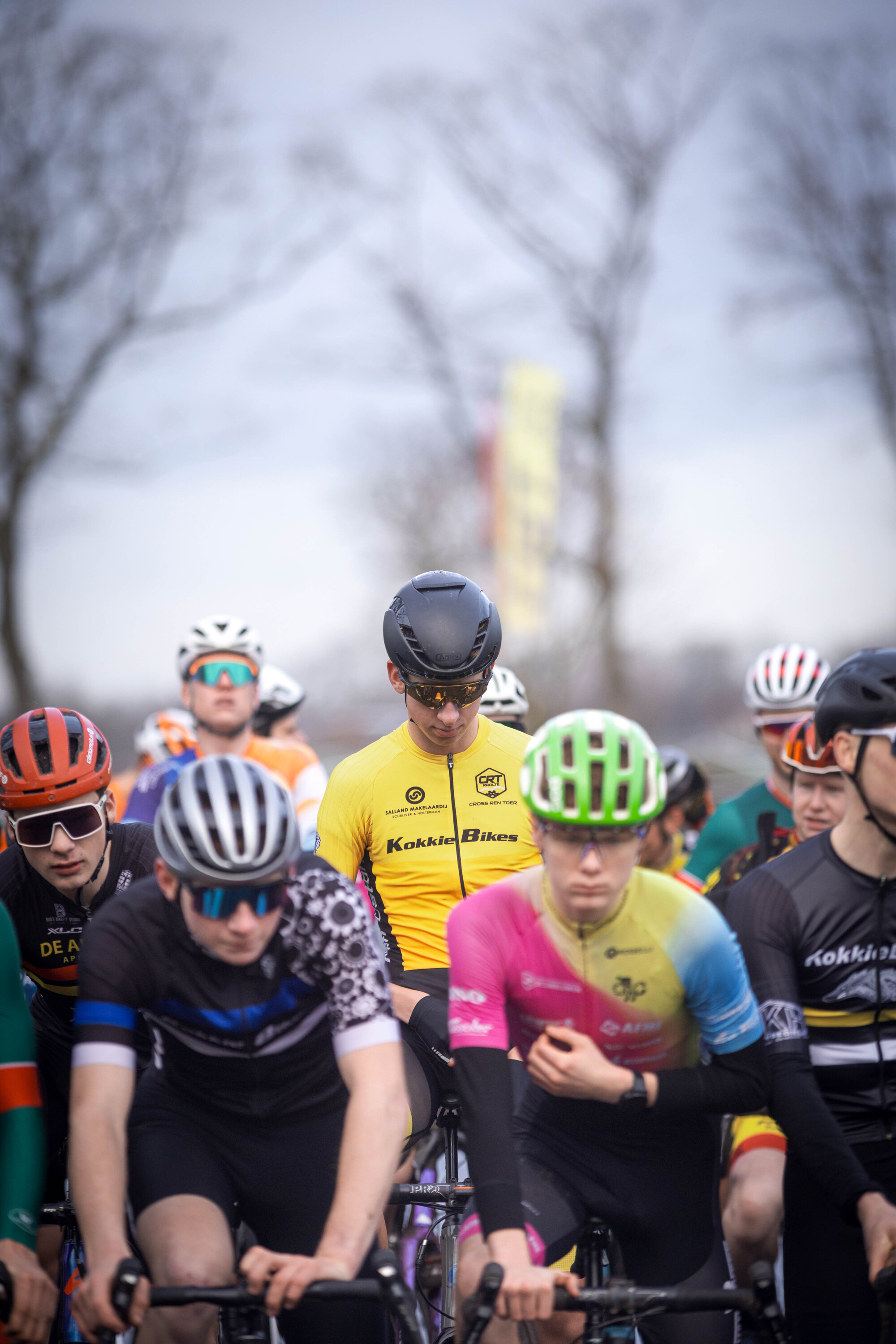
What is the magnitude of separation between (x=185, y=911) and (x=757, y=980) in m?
1.82

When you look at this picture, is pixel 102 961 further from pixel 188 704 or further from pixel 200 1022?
pixel 188 704

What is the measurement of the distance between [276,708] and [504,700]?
99.4 inches

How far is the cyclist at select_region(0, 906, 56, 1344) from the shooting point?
301cm

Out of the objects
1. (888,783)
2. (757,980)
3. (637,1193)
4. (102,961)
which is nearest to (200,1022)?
(102,961)

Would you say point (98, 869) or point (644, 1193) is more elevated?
point (98, 869)

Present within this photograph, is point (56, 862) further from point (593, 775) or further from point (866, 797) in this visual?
point (866, 797)

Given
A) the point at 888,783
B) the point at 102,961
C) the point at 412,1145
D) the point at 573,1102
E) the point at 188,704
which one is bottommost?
the point at 412,1145

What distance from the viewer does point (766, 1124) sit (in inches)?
185

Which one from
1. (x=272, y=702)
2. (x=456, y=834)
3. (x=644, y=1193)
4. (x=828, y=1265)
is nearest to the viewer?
(x=644, y=1193)

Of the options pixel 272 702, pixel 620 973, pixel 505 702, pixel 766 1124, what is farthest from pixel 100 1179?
pixel 272 702

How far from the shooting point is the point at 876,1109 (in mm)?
3678

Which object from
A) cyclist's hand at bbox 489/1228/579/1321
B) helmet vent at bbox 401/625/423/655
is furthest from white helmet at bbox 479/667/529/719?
cyclist's hand at bbox 489/1228/579/1321

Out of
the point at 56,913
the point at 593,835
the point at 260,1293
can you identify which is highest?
the point at 593,835

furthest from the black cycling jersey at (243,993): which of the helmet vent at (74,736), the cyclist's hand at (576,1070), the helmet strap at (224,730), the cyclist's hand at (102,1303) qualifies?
the helmet strap at (224,730)
